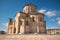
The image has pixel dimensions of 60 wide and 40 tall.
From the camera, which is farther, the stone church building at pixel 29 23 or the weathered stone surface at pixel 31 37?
the stone church building at pixel 29 23

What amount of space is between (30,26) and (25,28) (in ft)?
2.18

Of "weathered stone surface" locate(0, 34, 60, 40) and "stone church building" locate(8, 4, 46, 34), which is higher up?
"stone church building" locate(8, 4, 46, 34)

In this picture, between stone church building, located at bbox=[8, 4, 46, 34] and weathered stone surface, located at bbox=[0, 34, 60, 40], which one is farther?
stone church building, located at bbox=[8, 4, 46, 34]

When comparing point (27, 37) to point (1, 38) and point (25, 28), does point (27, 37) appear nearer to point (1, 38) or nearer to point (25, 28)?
point (1, 38)

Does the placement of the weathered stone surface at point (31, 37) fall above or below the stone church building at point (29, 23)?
below

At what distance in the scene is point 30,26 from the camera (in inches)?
396

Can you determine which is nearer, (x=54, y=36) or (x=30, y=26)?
(x=54, y=36)

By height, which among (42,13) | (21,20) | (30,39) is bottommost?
(30,39)

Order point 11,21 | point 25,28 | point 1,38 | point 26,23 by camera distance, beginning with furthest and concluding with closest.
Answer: point 11,21 → point 26,23 → point 25,28 → point 1,38

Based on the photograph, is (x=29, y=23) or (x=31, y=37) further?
(x=29, y=23)

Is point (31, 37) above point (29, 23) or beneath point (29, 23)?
beneath

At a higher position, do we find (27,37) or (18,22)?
(18,22)

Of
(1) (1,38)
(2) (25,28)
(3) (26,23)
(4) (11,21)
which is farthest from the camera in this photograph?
(4) (11,21)

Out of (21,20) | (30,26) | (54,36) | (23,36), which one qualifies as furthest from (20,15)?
(54,36)
